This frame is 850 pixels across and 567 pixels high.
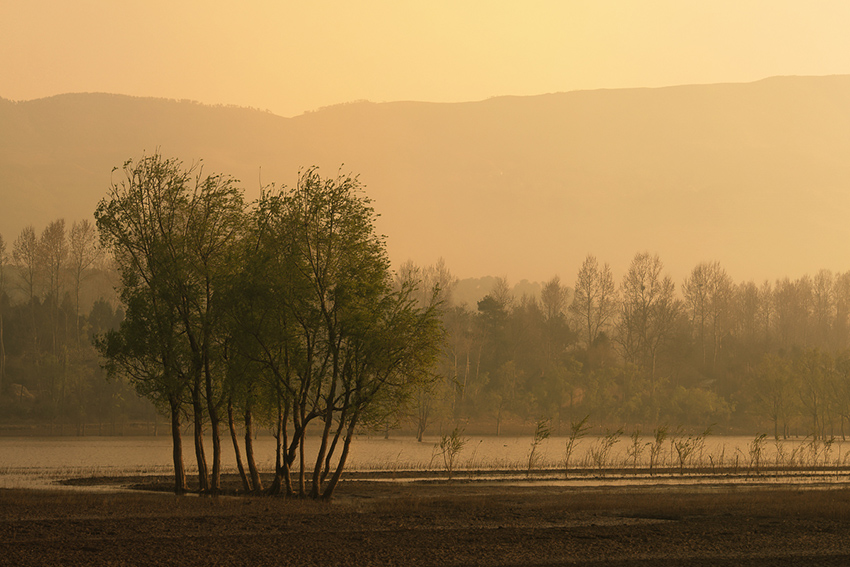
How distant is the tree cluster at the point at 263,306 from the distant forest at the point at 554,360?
4626 cm

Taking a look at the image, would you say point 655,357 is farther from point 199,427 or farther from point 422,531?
point 422,531

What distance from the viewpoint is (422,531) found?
23.4m

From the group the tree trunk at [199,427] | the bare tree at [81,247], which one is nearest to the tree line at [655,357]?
the bare tree at [81,247]

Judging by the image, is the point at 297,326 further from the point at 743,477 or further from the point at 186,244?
the point at 743,477

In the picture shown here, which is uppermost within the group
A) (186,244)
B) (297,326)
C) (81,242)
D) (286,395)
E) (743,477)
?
(81,242)

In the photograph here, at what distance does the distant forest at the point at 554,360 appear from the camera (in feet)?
348

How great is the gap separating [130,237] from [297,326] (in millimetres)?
9327

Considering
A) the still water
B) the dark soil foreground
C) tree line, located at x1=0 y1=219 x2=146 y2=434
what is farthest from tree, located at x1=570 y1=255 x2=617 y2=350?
the dark soil foreground

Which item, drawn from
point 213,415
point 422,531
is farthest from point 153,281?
point 422,531

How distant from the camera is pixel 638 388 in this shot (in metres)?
124

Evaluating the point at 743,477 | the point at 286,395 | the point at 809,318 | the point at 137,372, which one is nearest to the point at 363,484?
the point at 286,395

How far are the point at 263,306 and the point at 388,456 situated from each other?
40293 mm

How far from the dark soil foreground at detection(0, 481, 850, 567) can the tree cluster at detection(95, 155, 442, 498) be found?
4874 millimetres

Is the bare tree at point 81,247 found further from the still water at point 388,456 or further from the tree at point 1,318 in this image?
the still water at point 388,456
